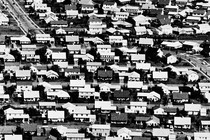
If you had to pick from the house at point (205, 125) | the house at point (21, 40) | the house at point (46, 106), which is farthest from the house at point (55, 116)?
the house at point (21, 40)

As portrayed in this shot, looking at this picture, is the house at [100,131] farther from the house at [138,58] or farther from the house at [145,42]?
the house at [145,42]

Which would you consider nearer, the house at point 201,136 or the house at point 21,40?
the house at point 201,136

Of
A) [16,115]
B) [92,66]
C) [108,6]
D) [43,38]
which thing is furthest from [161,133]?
[108,6]

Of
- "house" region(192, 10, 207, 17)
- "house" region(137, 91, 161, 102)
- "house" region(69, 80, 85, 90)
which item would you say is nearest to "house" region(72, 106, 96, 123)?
"house" region(69, 80, 85, 90)

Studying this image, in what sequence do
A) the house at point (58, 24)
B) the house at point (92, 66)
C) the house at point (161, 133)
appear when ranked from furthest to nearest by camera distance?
the house at point (58, 24)
the house at point (92, 66)
the house at point (161, 133)

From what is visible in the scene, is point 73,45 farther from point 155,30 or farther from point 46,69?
point 155,30

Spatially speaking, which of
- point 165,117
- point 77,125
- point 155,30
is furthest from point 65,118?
point 155,30
